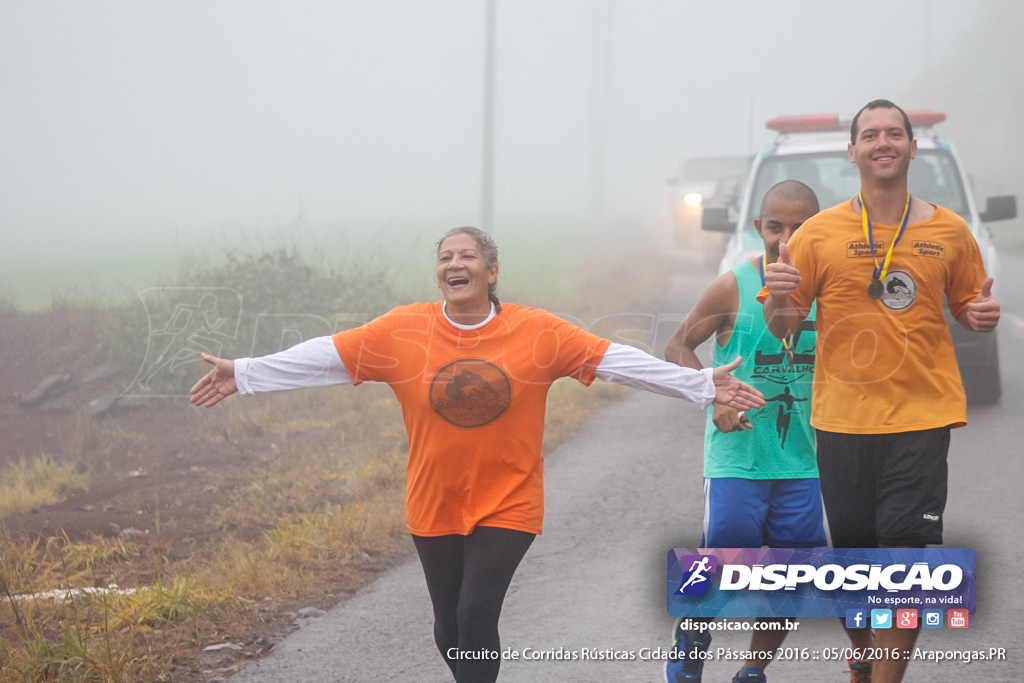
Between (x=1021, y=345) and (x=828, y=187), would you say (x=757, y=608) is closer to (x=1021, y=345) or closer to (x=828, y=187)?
(x=828, y=187)

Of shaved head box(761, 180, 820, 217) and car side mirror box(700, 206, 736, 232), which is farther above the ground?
shaved head box(761, 180, 820, 217)

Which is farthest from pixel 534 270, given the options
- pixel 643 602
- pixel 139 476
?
pixel 643 602

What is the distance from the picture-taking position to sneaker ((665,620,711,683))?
170 inches

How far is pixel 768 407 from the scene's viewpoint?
4422 millimetres

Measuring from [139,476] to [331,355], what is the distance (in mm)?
5465

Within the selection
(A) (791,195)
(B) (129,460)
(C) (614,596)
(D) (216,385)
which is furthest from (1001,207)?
(D) (216,385)

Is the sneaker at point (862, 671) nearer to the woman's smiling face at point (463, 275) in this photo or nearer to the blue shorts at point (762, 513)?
the blue shorts at point (762, 513)

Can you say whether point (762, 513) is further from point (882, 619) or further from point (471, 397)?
point (471, 397)

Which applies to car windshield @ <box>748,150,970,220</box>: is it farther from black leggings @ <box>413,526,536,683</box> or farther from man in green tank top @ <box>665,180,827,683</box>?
black leggings @ <box>413,526,536,683</box>

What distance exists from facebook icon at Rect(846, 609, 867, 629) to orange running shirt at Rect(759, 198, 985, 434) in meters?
0.66

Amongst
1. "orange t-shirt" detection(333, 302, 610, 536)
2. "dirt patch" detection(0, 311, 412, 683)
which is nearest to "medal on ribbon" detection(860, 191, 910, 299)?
"orange t-shirt" detection(333, 302, 610, 536)

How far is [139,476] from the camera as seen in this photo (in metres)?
8.94

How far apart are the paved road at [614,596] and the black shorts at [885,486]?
1.04 m

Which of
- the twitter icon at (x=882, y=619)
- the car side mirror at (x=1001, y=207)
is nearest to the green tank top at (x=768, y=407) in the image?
the twitter icon at (x=882, y=619)
